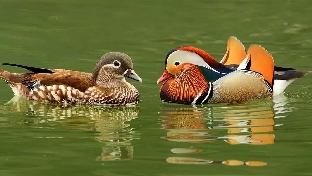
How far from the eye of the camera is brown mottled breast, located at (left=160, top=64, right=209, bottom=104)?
10.6 m

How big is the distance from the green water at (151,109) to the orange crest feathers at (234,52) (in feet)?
2.24

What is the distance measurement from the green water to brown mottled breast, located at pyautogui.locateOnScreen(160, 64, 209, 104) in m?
0.15

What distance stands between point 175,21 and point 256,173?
31.6 feet

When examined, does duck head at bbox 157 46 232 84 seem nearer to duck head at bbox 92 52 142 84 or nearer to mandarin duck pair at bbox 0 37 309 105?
mandarin duck pair at bbox 0 37 309 105

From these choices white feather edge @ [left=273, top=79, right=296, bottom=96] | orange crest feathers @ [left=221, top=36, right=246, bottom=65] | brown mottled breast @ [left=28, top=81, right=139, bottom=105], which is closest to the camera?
brown mottled breast @ [left=28, top=81, right=139, bottom=105]

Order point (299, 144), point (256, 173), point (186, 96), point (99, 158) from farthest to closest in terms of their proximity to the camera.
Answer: point (186, 96), point (299, 144), point (99, 158), point (256, 173)

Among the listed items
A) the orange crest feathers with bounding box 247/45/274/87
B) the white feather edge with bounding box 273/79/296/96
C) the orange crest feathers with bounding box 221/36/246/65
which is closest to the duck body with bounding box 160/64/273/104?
the orange crest feathers with bounding box 247/45/274/87

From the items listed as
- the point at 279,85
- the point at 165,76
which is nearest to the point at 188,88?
the point at 165,76

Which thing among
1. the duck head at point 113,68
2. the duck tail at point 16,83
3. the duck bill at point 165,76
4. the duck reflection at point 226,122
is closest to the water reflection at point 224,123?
the duck reflection at point 226,122

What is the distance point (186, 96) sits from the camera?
35.0ft

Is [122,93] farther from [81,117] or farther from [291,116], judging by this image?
[291,116]

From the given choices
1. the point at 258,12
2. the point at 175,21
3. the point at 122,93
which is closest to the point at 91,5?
the point at 175,21

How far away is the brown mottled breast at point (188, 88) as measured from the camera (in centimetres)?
1062

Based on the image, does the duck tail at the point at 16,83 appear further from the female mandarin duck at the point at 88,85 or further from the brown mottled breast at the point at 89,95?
the brown mottled breast at the point at 89,95
